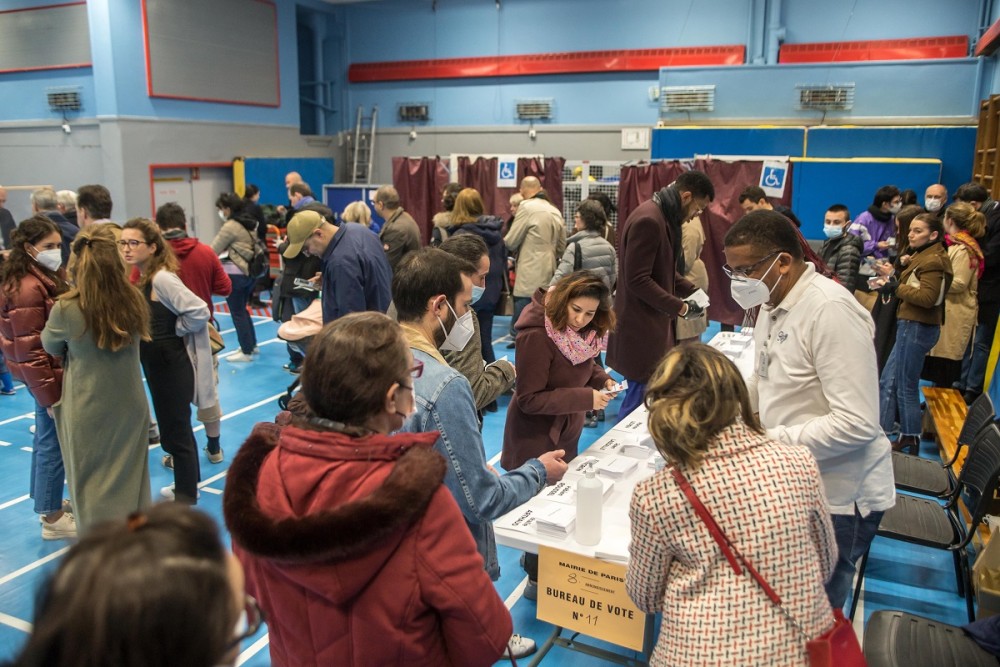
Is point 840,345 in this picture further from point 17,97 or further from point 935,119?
point 17,97

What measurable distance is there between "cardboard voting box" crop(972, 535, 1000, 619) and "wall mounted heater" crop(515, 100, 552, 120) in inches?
452

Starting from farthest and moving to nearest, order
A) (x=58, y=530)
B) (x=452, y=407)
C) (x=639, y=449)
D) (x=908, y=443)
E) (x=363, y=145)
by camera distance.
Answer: (x=363, y=145) → (x=908, y=443) → (x=58, y=530) → (x=639, y=449) → (x=452, y=407)

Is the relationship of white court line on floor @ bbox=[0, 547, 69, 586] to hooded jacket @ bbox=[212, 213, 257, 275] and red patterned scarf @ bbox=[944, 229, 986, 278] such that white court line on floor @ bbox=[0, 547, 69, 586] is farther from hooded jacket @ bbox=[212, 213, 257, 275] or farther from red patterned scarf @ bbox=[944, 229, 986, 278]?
red patterned scarf @ bbox=[944, 229, 986, 278]

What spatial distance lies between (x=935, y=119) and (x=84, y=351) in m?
11.0

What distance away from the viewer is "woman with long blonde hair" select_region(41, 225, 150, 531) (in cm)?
332

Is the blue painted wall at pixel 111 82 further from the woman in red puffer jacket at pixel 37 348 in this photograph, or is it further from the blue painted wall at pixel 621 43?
the woman in red puffer jacket at pixel 37 348

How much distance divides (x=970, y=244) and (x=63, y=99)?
1234 cm

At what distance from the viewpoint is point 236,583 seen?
0.95 metres

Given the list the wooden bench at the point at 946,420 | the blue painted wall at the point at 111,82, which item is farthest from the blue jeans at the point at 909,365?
the blue painted wall at the point at 111,82

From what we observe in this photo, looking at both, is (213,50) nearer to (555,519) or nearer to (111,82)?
(111,82)

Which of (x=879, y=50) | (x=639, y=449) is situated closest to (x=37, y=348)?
(x=639, y=449)

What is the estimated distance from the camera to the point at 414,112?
583 inches

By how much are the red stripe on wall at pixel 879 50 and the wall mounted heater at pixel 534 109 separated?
4024 mm

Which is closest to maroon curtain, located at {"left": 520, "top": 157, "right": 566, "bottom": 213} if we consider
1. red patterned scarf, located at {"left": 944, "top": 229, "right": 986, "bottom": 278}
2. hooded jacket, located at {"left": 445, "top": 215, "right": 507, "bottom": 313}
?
hooded jacket, located at {"left": 445, "top": 215, "right": 507, "bottom": 313}
